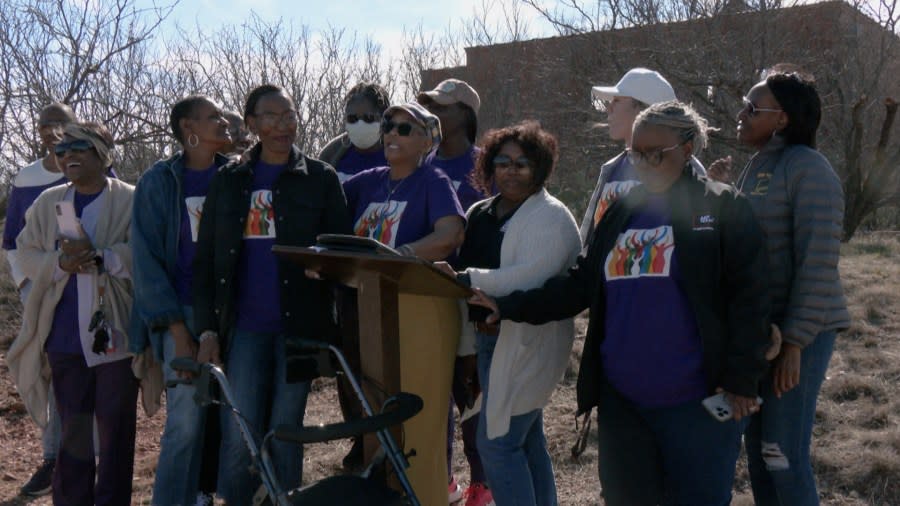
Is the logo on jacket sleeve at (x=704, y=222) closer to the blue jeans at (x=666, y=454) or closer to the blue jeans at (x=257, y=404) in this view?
the blue jeans at (x=666, y=454)

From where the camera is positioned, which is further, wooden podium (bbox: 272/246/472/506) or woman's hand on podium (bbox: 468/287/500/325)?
woman's hand on podium (bbox: 468/287/500/325)

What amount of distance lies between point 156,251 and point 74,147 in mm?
783

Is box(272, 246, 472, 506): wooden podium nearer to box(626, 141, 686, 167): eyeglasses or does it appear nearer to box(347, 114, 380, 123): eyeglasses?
box(626, 141, 686, 167): eyeglasses

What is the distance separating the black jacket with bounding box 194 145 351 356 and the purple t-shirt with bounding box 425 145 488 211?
913 mm

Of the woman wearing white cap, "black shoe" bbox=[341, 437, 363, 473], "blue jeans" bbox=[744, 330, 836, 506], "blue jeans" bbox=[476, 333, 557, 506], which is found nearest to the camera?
"blue jeans" bbox=[744, 330, 836, 506]

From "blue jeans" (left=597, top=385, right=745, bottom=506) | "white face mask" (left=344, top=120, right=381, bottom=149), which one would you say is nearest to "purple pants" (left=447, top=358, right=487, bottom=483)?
"blue jeans" (left=597, top=385, right=745, bottom=506)

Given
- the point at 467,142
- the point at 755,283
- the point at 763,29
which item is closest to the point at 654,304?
the point at 755,283

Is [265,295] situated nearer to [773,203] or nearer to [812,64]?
[773,203]

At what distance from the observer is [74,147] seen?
14.5 feet

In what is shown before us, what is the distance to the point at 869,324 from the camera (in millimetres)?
8031

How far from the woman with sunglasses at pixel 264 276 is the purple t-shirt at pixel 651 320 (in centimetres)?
139

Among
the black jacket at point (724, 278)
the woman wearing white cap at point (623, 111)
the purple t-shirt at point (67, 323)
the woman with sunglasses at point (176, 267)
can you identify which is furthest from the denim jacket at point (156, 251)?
the black jacket at point (724, 278)

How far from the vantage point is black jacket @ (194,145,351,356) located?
3889mm

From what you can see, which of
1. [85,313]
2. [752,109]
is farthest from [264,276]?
[752,109]
